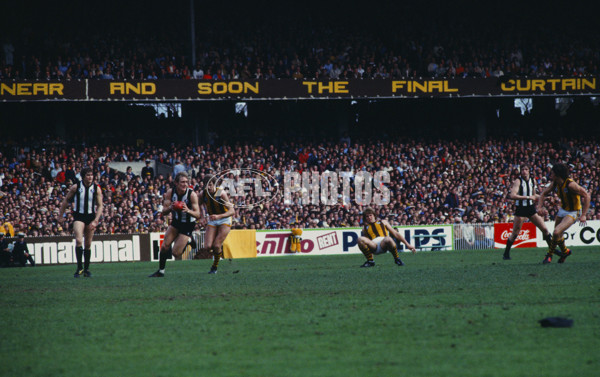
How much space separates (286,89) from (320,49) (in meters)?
3.77

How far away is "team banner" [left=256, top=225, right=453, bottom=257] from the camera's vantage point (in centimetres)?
2889

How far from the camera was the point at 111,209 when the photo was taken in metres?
29.8

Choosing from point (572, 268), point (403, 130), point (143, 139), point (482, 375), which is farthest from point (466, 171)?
point (482, 375)

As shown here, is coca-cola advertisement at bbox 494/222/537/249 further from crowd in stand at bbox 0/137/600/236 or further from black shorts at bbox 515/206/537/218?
black shorts at bbox 515/206/537/218

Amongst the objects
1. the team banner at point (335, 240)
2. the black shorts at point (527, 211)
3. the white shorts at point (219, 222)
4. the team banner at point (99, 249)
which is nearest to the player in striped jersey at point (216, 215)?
the white shorts at point (219, 222)

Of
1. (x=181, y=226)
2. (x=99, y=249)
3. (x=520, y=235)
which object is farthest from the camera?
(x=520, y=235)

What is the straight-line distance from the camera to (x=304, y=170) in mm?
33750

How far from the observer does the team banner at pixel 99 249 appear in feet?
84.4

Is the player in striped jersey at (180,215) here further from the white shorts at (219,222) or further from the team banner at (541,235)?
the team banner at (541,235)

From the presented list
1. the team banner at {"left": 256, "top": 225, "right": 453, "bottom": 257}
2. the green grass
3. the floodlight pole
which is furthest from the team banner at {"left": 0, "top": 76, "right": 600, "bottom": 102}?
the green grass

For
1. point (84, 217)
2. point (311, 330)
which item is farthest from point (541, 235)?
point (311, 330)

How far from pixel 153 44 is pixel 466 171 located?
16.9 metres

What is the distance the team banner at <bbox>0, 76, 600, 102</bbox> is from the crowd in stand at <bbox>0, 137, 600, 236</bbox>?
8.08ft

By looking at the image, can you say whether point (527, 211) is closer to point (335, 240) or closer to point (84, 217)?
point (84, 217)
